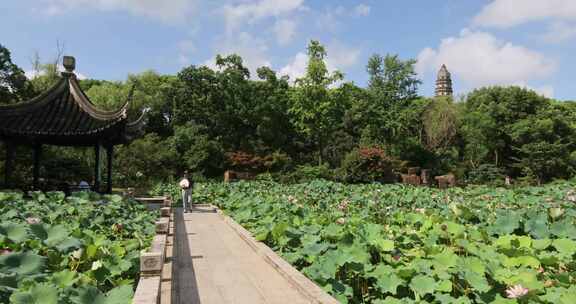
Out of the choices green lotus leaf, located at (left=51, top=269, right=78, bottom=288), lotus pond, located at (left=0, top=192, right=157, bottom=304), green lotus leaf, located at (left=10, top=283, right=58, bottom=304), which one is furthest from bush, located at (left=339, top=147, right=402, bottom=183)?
green lotus leaf, located at (left=10, top=283, right=58, bottom=304)

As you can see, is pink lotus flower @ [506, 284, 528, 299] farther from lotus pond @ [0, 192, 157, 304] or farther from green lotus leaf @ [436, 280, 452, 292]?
lotus pond @ [0, 192, 157, 304]

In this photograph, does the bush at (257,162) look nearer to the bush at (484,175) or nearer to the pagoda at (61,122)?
the bush at (484,175)

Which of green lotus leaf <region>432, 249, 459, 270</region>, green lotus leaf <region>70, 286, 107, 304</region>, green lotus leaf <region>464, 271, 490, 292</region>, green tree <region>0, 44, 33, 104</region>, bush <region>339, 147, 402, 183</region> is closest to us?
green lotus leaf <region>70, 286, 107, 304</region>

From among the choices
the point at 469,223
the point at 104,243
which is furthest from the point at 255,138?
the point at 104,243

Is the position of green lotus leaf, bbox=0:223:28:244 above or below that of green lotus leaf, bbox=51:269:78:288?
above

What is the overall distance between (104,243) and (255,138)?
24.2 meters

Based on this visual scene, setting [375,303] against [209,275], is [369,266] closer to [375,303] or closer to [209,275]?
[375,303]

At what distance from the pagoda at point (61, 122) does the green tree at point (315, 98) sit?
1491 cm

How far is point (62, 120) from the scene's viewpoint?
10.8 metres

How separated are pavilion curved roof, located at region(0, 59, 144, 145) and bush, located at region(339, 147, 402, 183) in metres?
12.8

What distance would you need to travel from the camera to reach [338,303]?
3205mm

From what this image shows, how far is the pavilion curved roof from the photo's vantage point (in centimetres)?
1041

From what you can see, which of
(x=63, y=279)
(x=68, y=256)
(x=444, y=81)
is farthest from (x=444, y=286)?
(x=444, y=81)

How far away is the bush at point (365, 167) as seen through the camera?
71.9ft
